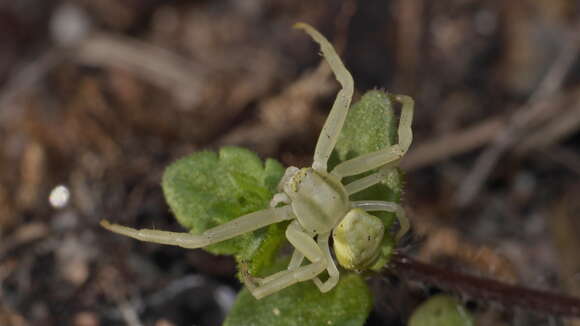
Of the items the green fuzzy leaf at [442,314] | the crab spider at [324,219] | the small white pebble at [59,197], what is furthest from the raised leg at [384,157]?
the small white pebble at [59,197]

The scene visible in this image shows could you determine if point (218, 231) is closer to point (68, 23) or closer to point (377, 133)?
point (377, 133)

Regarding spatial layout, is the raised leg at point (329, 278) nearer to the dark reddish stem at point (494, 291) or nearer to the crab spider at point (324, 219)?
the crab spider at point (324, 219)

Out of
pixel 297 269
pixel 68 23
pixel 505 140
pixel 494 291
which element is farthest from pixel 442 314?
pixel 68 23

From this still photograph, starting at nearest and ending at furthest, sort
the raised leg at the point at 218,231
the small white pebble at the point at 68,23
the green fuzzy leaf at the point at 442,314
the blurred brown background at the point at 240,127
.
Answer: the raised leg at the point at 218,231 < the green fuzzy leaf at the point at 442,314 < the blurred brown background at the point at 240,127 < the small white pebble at the point at 68,23

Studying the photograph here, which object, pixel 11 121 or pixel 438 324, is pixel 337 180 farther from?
pixel 11 121

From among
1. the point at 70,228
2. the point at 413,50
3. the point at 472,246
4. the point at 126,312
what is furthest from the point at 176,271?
the point at 413,50

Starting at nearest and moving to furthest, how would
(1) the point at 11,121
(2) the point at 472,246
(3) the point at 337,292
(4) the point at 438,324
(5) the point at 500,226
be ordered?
(3) the point at 337,292
(4) the point at 438,324
(2) the point at 472,246
(5) the point at 500,226
(1) the point at 11,121

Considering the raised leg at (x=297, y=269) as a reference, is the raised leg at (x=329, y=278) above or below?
below

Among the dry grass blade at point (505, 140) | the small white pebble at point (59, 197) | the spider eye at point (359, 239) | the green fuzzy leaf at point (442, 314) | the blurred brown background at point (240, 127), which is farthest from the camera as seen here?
the dry grass blade at point (505, 140)
